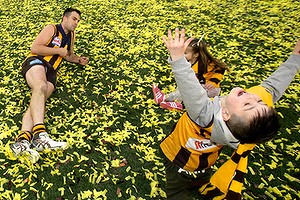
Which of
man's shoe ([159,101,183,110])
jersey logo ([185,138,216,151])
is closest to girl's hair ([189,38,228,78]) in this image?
man's shoe ([159,101,183,110])

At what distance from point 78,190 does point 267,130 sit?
102 inches

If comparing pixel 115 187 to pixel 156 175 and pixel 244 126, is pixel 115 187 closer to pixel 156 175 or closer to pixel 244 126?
pixel 156 175

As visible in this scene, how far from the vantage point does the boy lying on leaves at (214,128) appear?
7.38 ft

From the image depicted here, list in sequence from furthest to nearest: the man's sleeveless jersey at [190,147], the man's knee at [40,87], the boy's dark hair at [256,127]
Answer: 1. the man's knee at [40,87]
2. the man's sleeveless jersey at [190,147]
3. the boy's dark hair at [256,127]

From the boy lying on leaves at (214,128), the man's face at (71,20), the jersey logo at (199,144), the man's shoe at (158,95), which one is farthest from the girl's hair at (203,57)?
the man's face at (71,20)

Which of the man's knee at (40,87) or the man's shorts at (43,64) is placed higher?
the man's shorts at (43,64)

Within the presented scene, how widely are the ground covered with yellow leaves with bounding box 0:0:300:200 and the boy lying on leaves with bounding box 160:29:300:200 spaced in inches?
31.1

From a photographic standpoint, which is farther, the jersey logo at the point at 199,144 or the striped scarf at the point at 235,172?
the jersey logo at the point at 199,144

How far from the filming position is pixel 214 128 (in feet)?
8.01

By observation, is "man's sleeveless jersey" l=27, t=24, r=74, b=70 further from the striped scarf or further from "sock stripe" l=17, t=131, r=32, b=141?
the striped scarf

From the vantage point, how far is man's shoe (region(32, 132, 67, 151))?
13.5ft

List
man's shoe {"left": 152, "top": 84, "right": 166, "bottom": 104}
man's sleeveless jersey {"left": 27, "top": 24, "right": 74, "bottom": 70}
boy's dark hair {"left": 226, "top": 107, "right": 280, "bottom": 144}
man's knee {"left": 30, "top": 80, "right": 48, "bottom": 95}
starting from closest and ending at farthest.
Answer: boy's dark hair {"left": 226, "top": 107, "right": 280, "bottom": 144}, man's knee {"left": 30, "top": 80, "right": 48, "bottom": 95}, man's shoe {"left": 152, "top": 84, "right": 166, "bottom": 104}, man's sleeveless jersey {"left": 27, "top": 24, "right": 74, "bottom": 70}

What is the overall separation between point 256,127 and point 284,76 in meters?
0.88

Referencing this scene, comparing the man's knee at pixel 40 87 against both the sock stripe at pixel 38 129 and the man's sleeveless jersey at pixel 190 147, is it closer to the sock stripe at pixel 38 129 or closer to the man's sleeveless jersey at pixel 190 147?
the sock stripe at pixel 38 129
